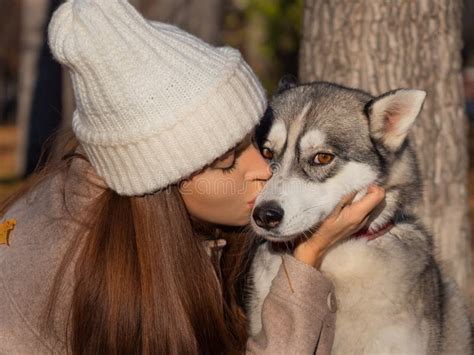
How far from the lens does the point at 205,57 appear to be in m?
3.02

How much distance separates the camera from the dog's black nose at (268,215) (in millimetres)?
3068

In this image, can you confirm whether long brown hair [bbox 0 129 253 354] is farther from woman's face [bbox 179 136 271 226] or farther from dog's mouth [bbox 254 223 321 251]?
dog's mouth [bbox 254 223 321 251]

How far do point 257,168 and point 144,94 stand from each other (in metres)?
0.59

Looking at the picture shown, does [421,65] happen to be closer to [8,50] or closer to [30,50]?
[30,50]

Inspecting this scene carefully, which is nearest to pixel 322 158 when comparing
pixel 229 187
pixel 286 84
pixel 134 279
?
pixel 229 187

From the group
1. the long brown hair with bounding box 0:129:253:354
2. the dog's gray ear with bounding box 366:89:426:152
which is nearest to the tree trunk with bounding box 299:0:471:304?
the dog's gray ear with bounding box 366:89:426:152

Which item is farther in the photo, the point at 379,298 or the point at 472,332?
the point at 472,332

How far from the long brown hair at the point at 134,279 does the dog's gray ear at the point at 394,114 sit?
3.10 feet

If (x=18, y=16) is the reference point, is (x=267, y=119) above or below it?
above

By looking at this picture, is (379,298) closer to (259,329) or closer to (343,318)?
(343,318)

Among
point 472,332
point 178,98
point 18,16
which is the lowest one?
point 18,16

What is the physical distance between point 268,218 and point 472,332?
148cm

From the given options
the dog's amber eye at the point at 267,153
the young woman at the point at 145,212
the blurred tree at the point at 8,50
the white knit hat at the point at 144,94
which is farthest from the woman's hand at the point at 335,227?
the blurred tree at the point at 8,50

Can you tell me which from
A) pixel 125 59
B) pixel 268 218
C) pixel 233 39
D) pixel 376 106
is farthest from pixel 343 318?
pixel 233 39
